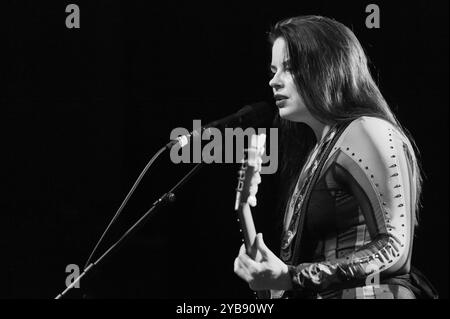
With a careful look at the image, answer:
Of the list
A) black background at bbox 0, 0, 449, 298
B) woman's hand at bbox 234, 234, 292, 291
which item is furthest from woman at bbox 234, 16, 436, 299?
black background at bbox 0, 0, 449, 298

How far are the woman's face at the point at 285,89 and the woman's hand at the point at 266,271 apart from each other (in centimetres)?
48

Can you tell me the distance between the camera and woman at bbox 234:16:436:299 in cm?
206

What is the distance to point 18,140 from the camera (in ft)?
9.32

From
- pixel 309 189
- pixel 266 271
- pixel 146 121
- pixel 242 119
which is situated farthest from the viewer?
pixel 146 121

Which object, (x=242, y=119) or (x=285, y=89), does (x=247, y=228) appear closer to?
(x=242, y=119)

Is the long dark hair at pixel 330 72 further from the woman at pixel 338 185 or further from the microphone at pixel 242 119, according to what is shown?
the microphone at pixel 242 119

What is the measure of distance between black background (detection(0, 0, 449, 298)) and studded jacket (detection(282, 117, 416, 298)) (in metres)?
0.50

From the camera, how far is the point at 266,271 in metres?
2.07

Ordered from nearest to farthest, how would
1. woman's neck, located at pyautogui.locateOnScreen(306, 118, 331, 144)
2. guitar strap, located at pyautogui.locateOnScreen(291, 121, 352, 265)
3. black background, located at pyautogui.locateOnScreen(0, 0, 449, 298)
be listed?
1. guitar strap, located at pyautogui.locateOnScreen(291, 121, 352, 265)
2. woman's neck, located at pyautogui.locateOnScreen(306, 118, 331, 144)
3. black background, located at pyautogui.locateOnScreen(0, 0, 449, 298)

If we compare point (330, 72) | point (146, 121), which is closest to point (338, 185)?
point (330, 72)

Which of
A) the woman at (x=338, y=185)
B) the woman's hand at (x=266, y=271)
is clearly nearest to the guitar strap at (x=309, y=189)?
the woman at (x=338, y=185)

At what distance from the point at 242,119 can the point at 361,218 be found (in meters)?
0.51

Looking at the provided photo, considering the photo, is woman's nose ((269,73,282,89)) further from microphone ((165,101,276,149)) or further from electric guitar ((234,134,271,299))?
electric guitar ((234,134,271,299))
